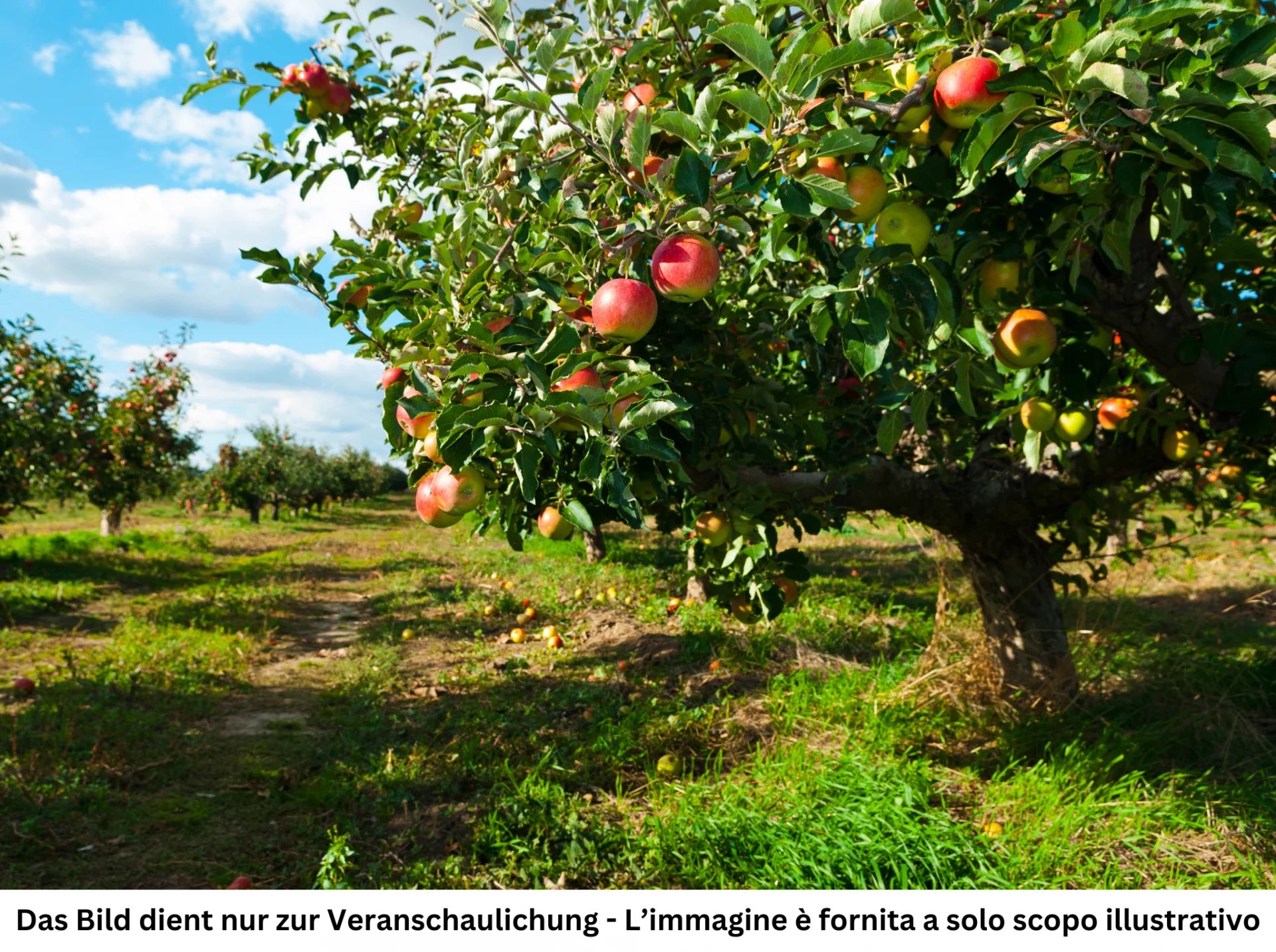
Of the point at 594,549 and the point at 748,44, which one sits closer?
the point at 748,44

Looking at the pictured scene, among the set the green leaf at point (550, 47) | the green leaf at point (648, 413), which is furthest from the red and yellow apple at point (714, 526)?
the green leaf at point (550, 47)

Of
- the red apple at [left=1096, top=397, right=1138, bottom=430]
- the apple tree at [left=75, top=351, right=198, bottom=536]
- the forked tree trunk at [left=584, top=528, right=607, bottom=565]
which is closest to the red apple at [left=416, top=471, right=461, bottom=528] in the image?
the red apple at [left=1096, top=397, right=1138, bottom=430]

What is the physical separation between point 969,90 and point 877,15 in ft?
0.83

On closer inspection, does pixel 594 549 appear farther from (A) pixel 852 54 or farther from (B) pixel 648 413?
(A) pixel 852 54

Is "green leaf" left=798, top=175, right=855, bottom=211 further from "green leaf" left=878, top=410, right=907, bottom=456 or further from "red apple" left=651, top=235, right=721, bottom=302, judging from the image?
"green leaf" left=878, top=410, right=907, bottom=456

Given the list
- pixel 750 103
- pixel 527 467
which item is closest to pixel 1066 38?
pixel 750 103

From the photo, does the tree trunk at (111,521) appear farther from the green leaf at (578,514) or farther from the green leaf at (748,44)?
the green leaf at (748,44)

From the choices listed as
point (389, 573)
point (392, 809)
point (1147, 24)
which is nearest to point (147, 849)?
point (392, 809)

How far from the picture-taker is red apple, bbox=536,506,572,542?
1.95 metres

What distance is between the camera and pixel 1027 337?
6.69 ft

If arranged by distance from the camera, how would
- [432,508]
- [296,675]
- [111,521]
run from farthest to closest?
[111,521], [296,675], [432,508]

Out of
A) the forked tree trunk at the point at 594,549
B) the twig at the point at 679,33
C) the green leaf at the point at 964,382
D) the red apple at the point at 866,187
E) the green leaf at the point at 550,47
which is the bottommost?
the forked tree trunk at the point at 594,549

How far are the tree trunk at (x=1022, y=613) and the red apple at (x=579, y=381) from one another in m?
3.26

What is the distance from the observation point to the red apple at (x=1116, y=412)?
3.10 meters
